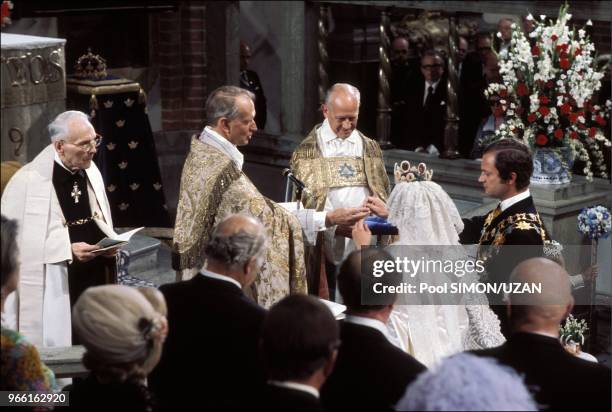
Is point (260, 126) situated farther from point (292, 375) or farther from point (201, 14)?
point (292, 375)

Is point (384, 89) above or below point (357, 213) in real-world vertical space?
above

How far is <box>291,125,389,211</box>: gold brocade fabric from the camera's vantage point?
22.3 ft

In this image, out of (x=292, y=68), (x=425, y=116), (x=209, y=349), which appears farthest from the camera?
(x=292, y=68)

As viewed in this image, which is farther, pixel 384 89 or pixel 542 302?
pixel 384 89

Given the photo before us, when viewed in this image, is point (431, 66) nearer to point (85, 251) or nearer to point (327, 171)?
point (327, 171)

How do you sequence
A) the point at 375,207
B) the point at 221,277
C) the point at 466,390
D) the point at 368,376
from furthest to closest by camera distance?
the point at 375,207 → the point at 221,277 → the point at 368,376 → the point at 466,390

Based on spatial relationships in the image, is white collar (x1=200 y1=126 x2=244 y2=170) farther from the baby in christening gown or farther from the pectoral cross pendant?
the baby in christening gown

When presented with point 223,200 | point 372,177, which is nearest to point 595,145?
point 372,177

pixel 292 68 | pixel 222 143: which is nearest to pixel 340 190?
pixel 222 143

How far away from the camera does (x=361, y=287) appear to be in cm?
373

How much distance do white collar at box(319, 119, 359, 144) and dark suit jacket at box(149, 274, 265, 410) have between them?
286cm

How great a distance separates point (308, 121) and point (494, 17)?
3.39 meters

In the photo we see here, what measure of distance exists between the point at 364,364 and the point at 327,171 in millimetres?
3321

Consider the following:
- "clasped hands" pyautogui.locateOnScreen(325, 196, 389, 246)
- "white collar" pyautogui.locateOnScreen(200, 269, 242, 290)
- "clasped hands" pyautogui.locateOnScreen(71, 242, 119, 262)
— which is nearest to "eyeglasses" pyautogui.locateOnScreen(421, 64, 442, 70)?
"clasped hands" pyautogui.locateOnScreen(325, 196, 389, 246)
